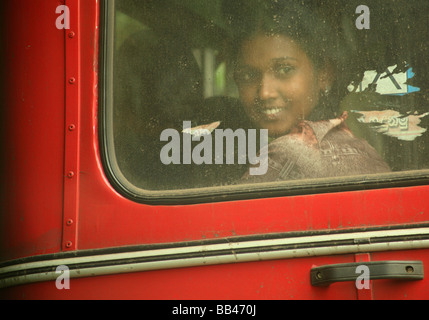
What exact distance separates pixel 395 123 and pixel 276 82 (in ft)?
1.13

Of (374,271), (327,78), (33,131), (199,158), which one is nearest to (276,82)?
(327,78)

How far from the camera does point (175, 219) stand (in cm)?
163

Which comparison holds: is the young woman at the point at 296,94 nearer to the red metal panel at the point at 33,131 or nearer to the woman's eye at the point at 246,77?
the woman's eye at the point at 246,77

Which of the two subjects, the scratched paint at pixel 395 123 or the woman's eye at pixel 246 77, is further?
the woman's eye at pixel 246 77

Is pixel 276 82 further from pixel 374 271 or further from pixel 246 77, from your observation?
pixel 374 271

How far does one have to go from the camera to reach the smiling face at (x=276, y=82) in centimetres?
164

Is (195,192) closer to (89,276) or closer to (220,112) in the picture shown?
(220,112)

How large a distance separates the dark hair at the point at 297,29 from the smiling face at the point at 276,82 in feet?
0.06

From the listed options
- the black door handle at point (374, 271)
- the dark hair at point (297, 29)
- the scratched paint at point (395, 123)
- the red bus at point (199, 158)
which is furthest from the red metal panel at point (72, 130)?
the scratched paint at point (395, 123)

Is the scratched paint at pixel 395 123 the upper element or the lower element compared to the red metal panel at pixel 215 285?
upper

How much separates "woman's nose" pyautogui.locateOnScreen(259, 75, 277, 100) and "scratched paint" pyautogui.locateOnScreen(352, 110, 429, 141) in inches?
9.6

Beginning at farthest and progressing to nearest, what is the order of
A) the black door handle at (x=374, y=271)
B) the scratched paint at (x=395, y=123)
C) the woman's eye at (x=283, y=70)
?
the woman's eye at (x=283, y=70)
the scratched paint at (x=395, y=123)
the black door handle at (x=374, y=271)

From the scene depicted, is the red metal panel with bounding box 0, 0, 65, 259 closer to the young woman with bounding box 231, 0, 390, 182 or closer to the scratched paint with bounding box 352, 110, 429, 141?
the young woman with bounding box 231, 0, 390, 182
